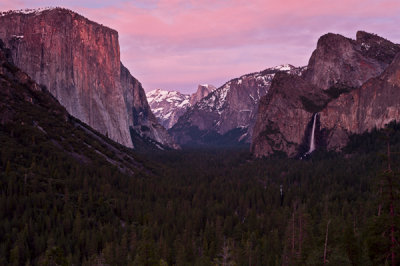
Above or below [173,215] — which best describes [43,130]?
above

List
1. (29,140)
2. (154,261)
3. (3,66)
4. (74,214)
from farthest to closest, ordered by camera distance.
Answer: (3,66), (29,140), (74,214), (154,261)

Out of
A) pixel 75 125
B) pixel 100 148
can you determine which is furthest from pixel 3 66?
pixel 100 148

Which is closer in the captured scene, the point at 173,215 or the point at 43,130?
the point at 173,215

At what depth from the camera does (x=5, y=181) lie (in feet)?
318

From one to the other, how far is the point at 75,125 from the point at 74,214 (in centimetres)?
8201

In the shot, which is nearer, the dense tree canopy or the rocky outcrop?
the dense tree canopy

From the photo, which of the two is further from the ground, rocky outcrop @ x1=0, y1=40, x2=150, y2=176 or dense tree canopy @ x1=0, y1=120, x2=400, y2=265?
rocky outcrop @ x1=0, y1=40, x2=150, y2=176

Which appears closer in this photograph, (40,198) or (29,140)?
(40,198)

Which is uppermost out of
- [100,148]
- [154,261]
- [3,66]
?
[3,66]

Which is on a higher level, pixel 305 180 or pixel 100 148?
pixel 100 148

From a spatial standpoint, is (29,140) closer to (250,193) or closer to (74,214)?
(74,214)

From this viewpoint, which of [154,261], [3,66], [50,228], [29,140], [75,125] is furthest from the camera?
[75,125]

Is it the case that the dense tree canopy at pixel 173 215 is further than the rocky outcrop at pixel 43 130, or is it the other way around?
the rocky outcrop at pixel 43 130

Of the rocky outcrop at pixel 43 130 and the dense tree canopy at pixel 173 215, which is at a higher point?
the rocky outcrop at pixel 43 130
